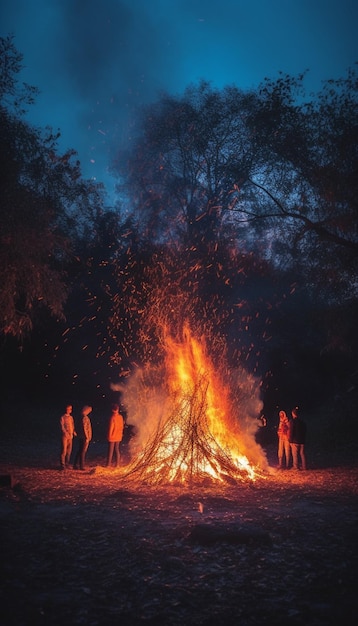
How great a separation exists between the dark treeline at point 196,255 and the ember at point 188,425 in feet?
4.12

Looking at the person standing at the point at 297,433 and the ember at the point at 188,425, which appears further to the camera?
the person standing at the point at 297,433

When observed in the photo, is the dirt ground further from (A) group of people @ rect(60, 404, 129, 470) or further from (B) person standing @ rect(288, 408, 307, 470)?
(B) person standing @ rect(288, 408, 307, 470)

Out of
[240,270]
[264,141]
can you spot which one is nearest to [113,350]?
[240,270]

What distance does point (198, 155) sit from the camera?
28844mm

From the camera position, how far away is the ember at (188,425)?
1299cm

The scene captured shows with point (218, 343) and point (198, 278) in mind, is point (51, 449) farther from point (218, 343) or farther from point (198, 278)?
point (198, 278)

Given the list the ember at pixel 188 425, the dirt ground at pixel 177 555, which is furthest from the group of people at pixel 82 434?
the dirt ground at pixel 177 555

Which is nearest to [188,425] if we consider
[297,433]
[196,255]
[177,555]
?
[297,433]

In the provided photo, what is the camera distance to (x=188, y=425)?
13.2m

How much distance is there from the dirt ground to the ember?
1062 millimetres

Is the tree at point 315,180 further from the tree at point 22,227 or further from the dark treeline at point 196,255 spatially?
the tree at point 22,227

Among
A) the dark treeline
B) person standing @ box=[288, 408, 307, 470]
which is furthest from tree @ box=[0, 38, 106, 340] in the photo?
person standing @ box=[288, 408, 307, 470]

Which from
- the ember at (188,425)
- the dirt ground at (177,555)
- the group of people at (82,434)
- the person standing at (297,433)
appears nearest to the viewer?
the dirt ground at (177,555)

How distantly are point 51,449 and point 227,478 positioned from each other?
1010 cm
